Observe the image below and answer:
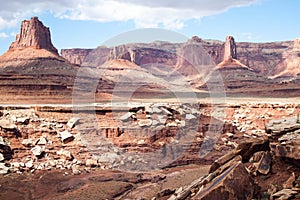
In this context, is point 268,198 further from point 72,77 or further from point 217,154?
point 72,77

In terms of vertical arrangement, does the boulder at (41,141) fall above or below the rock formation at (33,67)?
below

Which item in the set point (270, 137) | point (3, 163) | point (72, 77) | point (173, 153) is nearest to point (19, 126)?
point (3, 163)

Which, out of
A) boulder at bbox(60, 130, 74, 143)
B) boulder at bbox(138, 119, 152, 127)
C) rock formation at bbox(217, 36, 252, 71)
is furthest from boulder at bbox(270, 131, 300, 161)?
rock formation at bbox(217, 36, 252, 71)

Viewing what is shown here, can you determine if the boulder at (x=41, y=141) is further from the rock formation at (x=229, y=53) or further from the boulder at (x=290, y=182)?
the rock formation at (x=229, y=53)

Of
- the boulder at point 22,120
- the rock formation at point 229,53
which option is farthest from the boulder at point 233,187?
the rock formation at point 229,53

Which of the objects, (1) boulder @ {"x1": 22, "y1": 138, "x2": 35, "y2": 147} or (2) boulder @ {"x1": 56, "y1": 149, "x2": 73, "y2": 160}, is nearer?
(2) boulder @ {"x1": 56, "y1": 149, "x2": 73, "y2": 160}

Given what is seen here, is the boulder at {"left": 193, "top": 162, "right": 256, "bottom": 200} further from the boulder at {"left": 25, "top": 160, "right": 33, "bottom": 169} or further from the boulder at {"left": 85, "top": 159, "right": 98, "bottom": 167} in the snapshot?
the boulder at {"left": 25, "top": 160, "right": 33, "bottom": 169}
